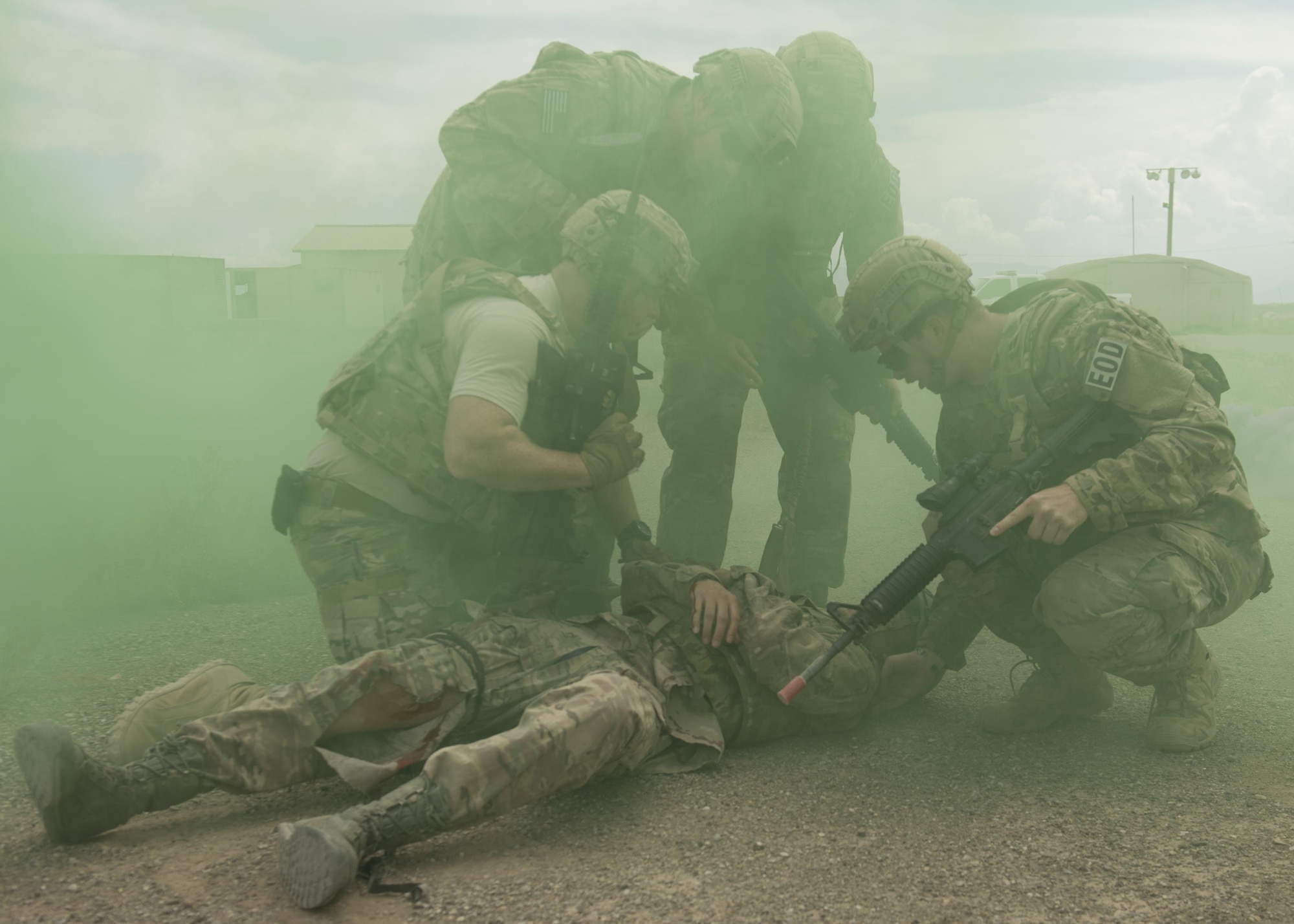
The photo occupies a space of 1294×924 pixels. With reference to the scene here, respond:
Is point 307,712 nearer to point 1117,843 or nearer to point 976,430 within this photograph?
point 1117,843

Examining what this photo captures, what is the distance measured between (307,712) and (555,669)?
2.01 ft

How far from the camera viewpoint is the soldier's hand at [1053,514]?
2764mm

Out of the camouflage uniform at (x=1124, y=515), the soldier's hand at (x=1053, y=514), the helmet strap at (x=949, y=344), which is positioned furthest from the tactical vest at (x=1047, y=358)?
the soldier's hand at (x=1053, y=514)

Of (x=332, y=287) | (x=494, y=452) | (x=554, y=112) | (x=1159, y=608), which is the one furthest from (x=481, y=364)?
(x=332, y=287)

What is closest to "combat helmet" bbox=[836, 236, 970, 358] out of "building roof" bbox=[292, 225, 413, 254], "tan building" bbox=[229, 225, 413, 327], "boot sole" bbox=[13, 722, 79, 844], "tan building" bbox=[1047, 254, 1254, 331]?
"boot sole" bbox=[13, 722, 79, 844]

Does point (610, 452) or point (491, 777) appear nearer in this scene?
point (491, 777)

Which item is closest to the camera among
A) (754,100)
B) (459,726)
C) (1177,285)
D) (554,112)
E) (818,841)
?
(818,841)

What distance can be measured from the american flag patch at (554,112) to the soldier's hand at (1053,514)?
2.08 meters

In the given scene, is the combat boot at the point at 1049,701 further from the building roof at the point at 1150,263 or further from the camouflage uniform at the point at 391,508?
the building roof at the point at 1150,263

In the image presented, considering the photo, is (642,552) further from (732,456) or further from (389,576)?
(732,456)

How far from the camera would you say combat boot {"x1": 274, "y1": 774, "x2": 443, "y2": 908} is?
1.86 metres

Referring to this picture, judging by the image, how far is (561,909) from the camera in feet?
6.30

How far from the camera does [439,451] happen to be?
2.94m

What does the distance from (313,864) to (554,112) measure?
2.70 m
